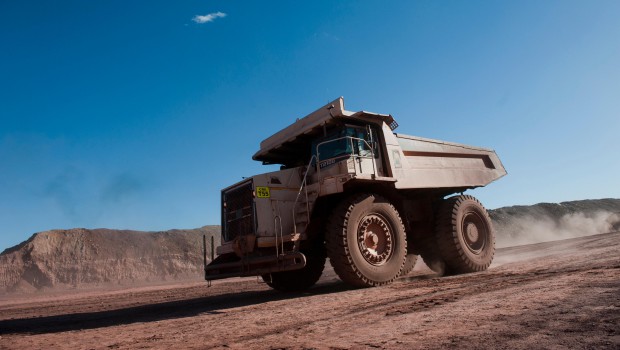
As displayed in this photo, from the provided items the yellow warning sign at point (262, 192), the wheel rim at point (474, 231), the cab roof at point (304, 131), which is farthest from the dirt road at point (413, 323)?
the cab roof at point (304, 131)

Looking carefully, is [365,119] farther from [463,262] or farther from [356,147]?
[463,262]

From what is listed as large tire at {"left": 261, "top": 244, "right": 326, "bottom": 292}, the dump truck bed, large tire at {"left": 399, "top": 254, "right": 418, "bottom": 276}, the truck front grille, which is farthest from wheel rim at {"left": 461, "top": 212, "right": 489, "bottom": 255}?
the truck front grille

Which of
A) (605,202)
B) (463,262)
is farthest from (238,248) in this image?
(605,202)

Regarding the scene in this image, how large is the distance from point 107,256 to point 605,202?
60741mm

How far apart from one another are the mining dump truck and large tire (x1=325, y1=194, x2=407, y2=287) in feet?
0.06

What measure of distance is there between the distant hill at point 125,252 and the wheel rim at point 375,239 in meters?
30.2

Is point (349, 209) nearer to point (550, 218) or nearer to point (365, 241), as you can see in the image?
point (365, 241)

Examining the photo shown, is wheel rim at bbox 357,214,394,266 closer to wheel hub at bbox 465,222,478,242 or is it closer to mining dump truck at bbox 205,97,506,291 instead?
mining dump truck at bbox 205,97,506,291

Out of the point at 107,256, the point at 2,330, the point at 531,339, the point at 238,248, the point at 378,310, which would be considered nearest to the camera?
the point at 531,339

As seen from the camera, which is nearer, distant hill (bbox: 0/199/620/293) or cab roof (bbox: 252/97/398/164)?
cab roof (bbox: 252/97/398/164)

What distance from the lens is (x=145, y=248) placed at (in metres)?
40.6

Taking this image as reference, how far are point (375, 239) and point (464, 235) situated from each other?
10.5ft

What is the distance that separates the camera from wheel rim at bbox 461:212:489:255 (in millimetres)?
9305

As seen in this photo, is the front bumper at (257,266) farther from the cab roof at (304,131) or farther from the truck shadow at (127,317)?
the cab roof at (304,131)
